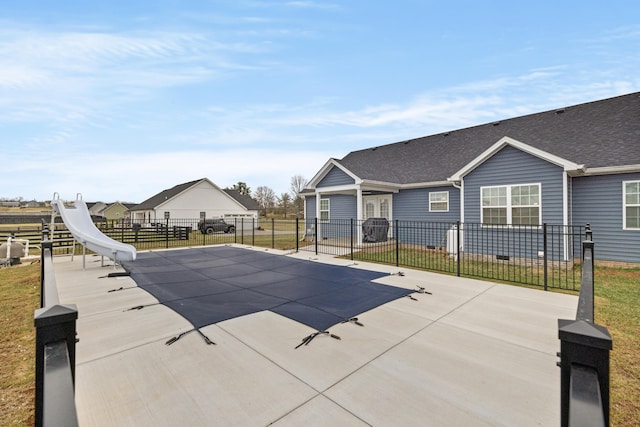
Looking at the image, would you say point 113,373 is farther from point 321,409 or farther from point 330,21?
point 330,21

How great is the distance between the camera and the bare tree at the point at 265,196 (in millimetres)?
65006

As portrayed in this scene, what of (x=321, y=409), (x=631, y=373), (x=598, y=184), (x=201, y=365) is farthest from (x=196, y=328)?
(x=598, y=184)

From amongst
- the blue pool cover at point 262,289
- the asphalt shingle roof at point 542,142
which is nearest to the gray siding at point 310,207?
the asphalt shingle roof at point 542,142

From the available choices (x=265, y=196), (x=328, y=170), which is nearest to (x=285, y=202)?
(x=265, y=196)

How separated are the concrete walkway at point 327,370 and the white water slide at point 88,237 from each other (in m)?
3.67

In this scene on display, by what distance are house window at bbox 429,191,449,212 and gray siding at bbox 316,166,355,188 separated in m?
3.98

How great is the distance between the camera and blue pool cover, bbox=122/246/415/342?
16.1 ft

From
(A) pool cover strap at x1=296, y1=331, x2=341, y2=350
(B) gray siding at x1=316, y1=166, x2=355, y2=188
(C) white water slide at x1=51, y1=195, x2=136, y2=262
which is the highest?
(B) gray siding at x1=316, y1=166, x2=355, y2=188

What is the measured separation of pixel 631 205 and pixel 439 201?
625 centimetres

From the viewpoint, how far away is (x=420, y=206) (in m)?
14.4

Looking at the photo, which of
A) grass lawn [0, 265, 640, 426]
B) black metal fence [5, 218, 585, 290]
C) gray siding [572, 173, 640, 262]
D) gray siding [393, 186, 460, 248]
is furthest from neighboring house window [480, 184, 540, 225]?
grass lawn [0, 265, 640, 426]

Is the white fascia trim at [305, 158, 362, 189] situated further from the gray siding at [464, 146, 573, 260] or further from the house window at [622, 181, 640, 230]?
the house window at [622, 181, 640, 230]

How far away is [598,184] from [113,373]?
45.7 feet

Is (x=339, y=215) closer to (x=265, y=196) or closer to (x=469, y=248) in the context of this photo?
(x=469, y=248)
